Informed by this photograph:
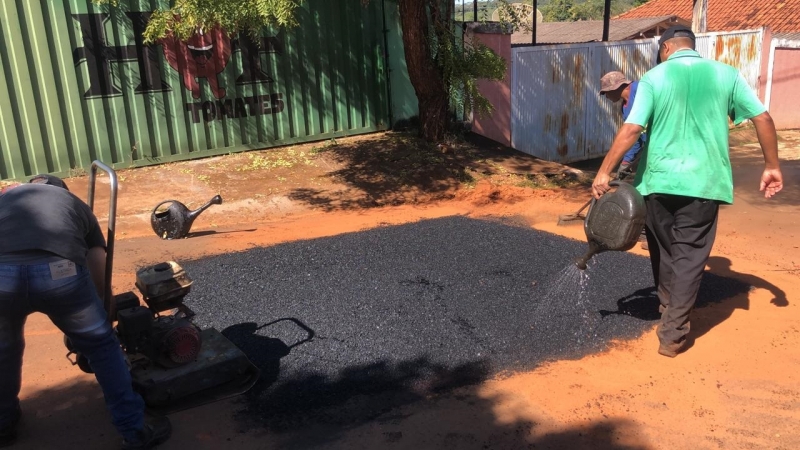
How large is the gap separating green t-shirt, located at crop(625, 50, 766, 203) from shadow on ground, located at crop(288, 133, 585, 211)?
4.77 m

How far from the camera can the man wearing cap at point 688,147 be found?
12.8 feet

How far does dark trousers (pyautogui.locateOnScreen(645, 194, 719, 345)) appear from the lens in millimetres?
3984

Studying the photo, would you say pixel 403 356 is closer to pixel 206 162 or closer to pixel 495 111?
pixel 206 162

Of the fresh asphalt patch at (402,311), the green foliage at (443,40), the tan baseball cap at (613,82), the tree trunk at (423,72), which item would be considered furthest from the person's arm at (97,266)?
the tree trunk at (423,72)

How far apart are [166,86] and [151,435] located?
686 centimetres

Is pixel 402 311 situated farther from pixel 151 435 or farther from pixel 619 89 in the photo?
pixel 619 89

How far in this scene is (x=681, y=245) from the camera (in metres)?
4.06

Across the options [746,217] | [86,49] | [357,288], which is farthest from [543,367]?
[86,49]

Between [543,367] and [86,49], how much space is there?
7331mm

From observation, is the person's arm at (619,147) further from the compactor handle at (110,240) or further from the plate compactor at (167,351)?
the compactor handle at (110,240)

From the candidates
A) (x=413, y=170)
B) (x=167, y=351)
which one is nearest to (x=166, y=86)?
(x=413, y=170)

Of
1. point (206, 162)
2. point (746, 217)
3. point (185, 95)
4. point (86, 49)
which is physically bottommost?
point (746, 217)

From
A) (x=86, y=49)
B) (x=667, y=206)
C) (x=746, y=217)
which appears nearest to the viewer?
(x=667, y=206)

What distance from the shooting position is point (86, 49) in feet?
28.0
